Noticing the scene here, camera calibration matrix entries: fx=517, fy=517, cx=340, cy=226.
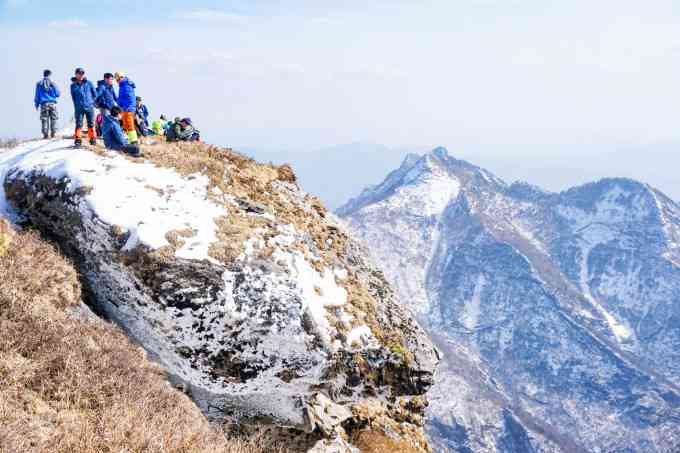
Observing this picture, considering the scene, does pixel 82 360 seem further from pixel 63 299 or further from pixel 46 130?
pixel 46 130

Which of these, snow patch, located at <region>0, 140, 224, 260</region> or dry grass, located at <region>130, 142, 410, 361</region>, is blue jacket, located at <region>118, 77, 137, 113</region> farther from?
snow patch, located at <region>0, 140, 224, 260</region>

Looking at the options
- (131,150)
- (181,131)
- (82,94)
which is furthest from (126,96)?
(131,150)

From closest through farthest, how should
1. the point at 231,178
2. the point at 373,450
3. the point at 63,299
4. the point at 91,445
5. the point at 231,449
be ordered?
the point at 91,445 < the point at 231,449 < the point at 63,299 < the point at 373,450 < the point at 231,178

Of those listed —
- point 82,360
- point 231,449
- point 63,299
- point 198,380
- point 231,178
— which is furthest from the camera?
point 231,178

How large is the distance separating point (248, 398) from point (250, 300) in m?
3.68

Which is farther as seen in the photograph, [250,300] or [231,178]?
[231,178]

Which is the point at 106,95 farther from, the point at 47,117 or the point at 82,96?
the point at 47,117

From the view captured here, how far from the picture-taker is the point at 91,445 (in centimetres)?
950

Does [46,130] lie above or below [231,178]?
above

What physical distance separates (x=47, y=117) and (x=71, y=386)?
24287 mm

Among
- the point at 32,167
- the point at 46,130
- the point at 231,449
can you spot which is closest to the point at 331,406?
the point at 231,449

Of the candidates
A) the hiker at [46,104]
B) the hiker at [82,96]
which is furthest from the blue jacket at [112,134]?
the hiker at [46,104]

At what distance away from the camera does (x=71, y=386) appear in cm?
1161

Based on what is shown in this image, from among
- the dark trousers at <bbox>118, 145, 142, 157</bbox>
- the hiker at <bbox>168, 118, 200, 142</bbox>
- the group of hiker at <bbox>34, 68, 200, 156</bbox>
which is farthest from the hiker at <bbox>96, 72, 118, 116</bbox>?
the dark trousers at <bbox>118, 145, 142, 157</bbox>
